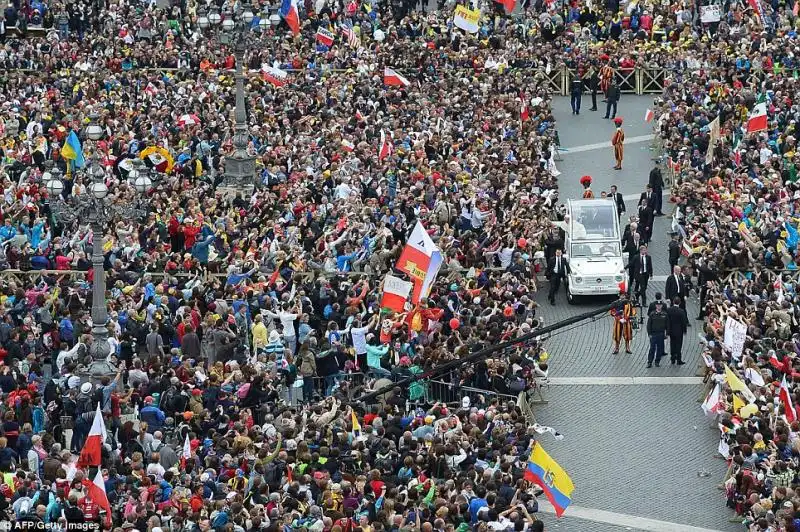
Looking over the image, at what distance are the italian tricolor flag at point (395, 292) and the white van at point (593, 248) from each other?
6.41 meters

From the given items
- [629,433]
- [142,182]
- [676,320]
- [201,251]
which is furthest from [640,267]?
[142,182]

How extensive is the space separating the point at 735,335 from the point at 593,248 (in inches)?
274

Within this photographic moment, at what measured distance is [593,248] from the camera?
41938 millimetres

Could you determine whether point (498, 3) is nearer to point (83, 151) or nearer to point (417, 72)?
point (417, 72)

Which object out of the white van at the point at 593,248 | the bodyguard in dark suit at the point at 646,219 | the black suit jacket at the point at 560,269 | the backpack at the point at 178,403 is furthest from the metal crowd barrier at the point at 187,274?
the backpack at the point at 178,403

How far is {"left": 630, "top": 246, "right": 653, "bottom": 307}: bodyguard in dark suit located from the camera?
4078 cm

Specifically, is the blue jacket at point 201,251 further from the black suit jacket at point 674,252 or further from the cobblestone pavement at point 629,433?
the black suit jacket at point 674,252

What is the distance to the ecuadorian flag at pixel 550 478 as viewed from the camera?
29922mm

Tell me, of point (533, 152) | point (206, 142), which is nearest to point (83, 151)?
point (206, 142)

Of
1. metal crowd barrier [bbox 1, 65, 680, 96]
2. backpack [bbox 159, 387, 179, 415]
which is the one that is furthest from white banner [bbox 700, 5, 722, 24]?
backpack [bbox 159, 387, 179, 415]

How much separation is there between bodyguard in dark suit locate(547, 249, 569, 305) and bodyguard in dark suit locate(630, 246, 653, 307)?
135 cm

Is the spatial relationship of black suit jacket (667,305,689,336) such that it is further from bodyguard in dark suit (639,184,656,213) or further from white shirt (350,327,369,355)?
bodyguard in dark suit (639,184,656,213)

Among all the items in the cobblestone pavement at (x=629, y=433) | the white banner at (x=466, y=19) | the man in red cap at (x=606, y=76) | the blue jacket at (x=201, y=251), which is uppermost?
the white banner at (x=466, y=19)

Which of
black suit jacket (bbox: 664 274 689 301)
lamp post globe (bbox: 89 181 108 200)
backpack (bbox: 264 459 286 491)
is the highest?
lamp post globe (bbox: 89 181 108 200)
